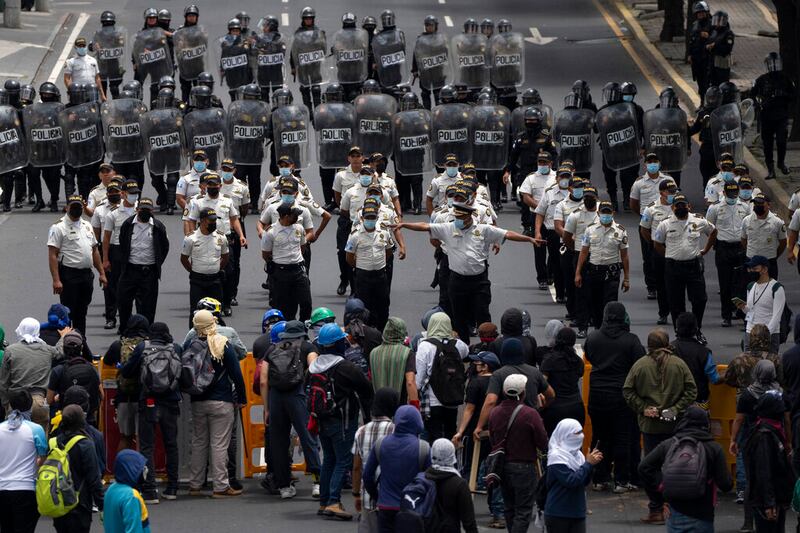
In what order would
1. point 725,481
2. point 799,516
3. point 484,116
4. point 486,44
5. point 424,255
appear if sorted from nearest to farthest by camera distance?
1. point 725,481
2. point 799,516
3. point 424,255
4. point 484,116
5. point 486,44

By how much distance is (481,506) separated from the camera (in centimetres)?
1644

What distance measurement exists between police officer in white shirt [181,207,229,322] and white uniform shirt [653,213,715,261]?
510 cm

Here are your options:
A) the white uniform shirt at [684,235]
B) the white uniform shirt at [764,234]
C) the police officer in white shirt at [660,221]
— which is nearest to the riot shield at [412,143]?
the police officer in white shirt at [660,221]

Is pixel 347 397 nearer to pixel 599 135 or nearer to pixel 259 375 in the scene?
pixel 259 375

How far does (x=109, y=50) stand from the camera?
1312 inches

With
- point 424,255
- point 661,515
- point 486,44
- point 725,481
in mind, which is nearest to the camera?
point 725,481

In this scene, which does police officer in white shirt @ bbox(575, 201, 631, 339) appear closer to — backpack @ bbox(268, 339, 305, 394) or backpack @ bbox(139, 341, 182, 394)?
backpack @ bbox(268, 339, 305, 394)

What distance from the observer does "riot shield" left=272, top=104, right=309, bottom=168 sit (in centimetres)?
2825

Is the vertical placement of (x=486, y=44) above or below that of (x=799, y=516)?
above

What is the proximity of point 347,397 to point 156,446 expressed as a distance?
7.25ft

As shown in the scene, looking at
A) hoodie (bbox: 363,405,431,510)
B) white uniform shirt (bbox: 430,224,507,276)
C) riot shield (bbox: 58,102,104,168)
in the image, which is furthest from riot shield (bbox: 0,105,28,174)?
hoodie (bbox: 363,405,431,510)

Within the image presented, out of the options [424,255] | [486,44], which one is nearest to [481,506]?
[424,255]

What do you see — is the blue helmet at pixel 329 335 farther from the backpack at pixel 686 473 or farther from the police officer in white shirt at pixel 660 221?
the police officer in white shirt at pixel 660 221

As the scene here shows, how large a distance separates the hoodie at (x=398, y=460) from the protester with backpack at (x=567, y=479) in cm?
102
